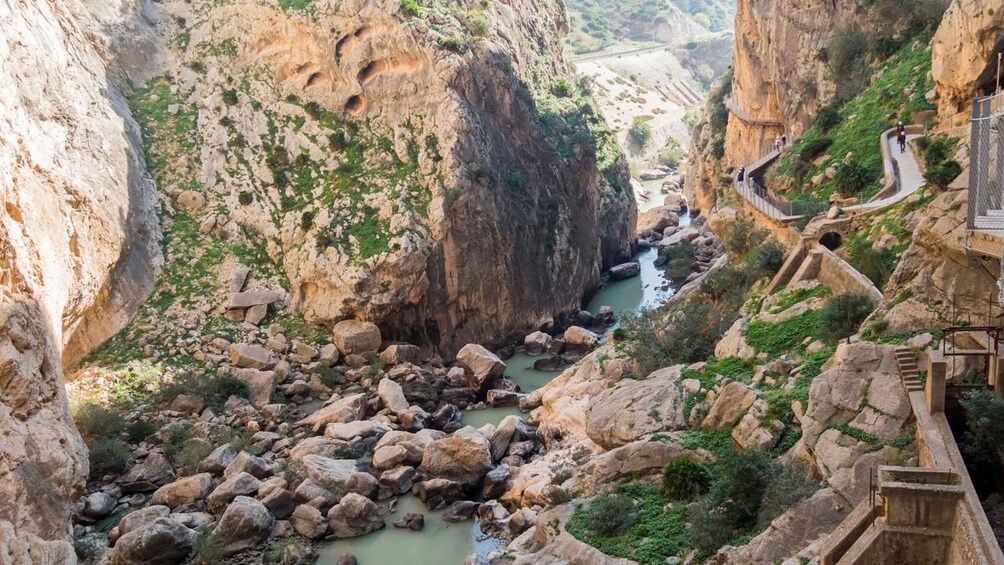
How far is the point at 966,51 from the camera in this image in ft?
95.5

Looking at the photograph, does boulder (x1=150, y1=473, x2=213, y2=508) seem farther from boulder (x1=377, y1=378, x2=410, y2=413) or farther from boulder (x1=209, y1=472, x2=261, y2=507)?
boulder (x1=377, y1=378, x2=410, y2=413)

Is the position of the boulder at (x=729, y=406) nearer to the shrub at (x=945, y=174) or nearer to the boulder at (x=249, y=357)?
the shrub at (x=945, y=174)

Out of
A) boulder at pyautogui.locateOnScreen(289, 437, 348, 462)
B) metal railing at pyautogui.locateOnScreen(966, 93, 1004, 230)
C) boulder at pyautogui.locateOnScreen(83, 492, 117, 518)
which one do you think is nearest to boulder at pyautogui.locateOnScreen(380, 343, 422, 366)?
boulder at pyautogui.locateOnScreen(289, 437, 348, 462)

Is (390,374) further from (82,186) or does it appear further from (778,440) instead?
(778,440)

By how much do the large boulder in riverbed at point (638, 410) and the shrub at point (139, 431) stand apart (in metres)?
17.8

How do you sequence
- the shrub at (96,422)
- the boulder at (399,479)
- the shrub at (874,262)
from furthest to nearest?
the shrub at (96,422), the boulder at (399,479), the shrub at (874,262)

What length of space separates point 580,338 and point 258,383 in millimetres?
16610

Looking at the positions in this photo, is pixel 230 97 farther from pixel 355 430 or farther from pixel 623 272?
pixel 623 272

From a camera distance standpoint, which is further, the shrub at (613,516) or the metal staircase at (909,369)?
the shrub at (613,516)

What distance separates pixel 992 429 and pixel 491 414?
23.5 m

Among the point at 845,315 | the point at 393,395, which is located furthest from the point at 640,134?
the point at 845,315

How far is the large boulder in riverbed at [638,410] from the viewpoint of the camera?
22828 mm

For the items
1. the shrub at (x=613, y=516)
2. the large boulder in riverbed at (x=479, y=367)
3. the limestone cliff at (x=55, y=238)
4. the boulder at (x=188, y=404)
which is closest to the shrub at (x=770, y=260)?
the large boulder in riverbed at (x=479, y=367)

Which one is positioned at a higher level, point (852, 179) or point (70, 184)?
point (70, 184)
